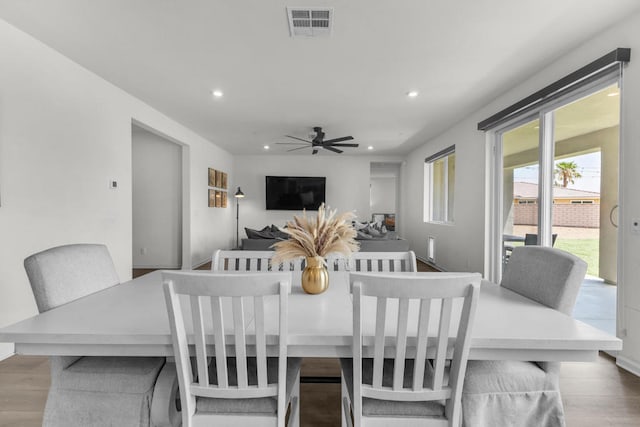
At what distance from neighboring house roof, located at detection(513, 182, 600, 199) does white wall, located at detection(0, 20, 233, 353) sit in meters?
4.40

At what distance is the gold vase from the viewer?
1.47 m

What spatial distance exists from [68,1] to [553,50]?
141 inches

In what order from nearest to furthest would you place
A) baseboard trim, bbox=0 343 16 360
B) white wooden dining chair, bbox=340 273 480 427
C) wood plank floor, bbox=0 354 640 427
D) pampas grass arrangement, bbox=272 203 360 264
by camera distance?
white wooden dining chair, bbox=340 273 480 427, pampas grass arrangement, bbox=272 203 360 264, wood plank floor, bbox=0 354 640 427, baseboard trim, bbox=0 343 16 360

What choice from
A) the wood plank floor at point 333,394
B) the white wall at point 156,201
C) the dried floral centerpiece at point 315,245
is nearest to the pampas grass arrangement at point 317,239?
the dried floral centerpiece at point 315,245

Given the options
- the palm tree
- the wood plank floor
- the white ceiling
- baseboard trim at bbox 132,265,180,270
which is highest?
the white ceiling

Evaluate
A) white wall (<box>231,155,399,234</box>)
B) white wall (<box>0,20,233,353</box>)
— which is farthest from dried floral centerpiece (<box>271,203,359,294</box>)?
white wall (<box>231,155,399,234</box>)

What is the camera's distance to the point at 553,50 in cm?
263

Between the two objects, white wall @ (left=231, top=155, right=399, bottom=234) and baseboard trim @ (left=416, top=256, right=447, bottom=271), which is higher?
white wall @ (left=231, top=155, right=399, bottom=234)

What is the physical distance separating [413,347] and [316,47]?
93.7 inches

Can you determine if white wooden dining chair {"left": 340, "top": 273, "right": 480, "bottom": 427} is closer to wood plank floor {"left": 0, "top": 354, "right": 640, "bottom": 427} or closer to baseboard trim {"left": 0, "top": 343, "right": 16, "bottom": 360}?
wood plank floor {"left": 0, "top": 354, "right": 640, "bottom": 427}

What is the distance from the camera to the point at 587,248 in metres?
2.72

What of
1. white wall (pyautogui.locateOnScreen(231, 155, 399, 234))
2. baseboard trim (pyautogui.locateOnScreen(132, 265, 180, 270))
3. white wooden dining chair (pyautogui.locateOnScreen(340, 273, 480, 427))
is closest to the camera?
white wooden dining chair (pyautogui.locateOnScreen(340, 273, 480, 427))

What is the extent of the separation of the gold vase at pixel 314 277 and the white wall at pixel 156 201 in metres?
4.76

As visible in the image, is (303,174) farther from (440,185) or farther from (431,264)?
(431,264)
